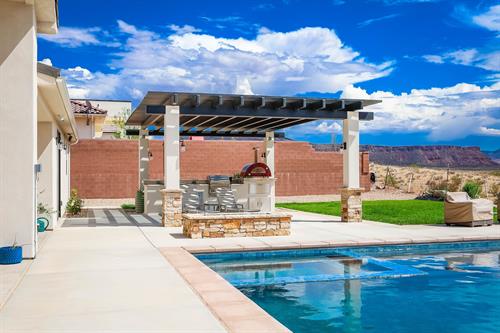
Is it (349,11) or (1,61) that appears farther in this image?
(349,11)

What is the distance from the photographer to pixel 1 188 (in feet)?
32.6

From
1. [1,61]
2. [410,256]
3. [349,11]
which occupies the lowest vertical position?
[410,256]

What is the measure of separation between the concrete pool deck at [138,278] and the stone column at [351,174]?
5.46ft

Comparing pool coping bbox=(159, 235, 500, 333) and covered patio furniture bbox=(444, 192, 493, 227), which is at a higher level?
covered patio furniture bbox=(444, 192, 493, 227)

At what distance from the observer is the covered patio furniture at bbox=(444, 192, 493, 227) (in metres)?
16.5

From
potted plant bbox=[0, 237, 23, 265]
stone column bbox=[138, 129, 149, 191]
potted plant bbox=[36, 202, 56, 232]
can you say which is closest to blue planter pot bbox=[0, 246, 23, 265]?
potted plant bbox=[0, 237, 23, 265]

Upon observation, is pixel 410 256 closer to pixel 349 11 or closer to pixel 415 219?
pixel 415 219

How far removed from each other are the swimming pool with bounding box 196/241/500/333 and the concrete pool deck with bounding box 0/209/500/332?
606mm

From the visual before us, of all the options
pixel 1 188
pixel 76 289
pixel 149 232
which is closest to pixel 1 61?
pixel 1 188

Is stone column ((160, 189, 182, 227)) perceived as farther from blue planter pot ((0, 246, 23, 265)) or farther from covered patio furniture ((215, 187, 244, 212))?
blue planter pot ((0, 246, 23, 265))

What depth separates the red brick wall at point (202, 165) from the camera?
29.3 meters

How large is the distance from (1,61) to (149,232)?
21.8ft

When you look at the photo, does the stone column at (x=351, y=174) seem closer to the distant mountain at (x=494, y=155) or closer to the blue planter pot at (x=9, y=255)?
the blue planter pot at (x=9, y=255)

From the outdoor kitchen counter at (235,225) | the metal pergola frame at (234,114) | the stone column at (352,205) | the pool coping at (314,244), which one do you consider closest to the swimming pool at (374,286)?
the pool coping at (314,244)
